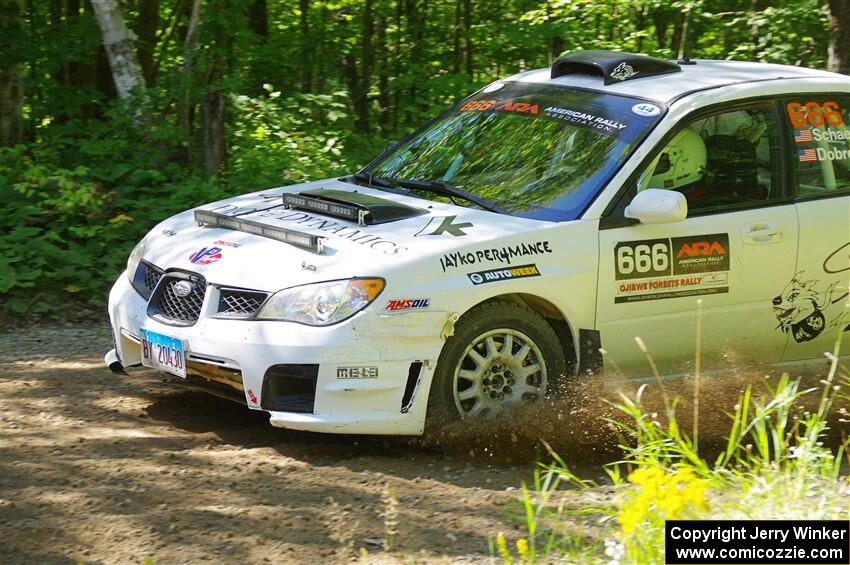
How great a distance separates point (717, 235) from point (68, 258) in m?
4.92

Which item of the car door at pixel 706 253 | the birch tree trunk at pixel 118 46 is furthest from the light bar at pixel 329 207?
the birch tree trunk at pixel 118 46

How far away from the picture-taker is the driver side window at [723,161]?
19.9 feet

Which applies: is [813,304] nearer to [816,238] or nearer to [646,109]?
[816,238]

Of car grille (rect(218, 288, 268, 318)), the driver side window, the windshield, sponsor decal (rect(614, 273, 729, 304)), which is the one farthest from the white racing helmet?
car grille (rect(218, 288, 268, 318))

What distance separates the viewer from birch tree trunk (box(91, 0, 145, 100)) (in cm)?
1097

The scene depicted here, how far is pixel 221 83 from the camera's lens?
36.9 feet

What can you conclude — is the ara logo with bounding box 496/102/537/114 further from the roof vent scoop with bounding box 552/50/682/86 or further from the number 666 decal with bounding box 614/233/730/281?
the number 666 decal with bounding box 614/233/730/281

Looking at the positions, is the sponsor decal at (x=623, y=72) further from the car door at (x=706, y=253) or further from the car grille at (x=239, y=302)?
the car grille at (x=239, y=302)

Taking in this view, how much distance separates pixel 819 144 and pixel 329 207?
277 cm

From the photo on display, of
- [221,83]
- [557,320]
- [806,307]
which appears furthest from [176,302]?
[221,83]

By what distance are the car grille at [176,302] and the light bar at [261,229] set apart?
42cm

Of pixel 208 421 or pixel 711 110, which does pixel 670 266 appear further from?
pixel 208 421

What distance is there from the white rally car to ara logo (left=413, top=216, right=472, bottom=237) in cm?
2

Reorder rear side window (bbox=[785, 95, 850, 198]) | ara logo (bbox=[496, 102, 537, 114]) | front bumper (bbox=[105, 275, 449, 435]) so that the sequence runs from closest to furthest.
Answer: front bumper (bbox=[105, 275, 449, 435])
rear side window (bbox=[785, 95, 850, 198])
ara logo (bbox=[496, 102, 537, 114])
